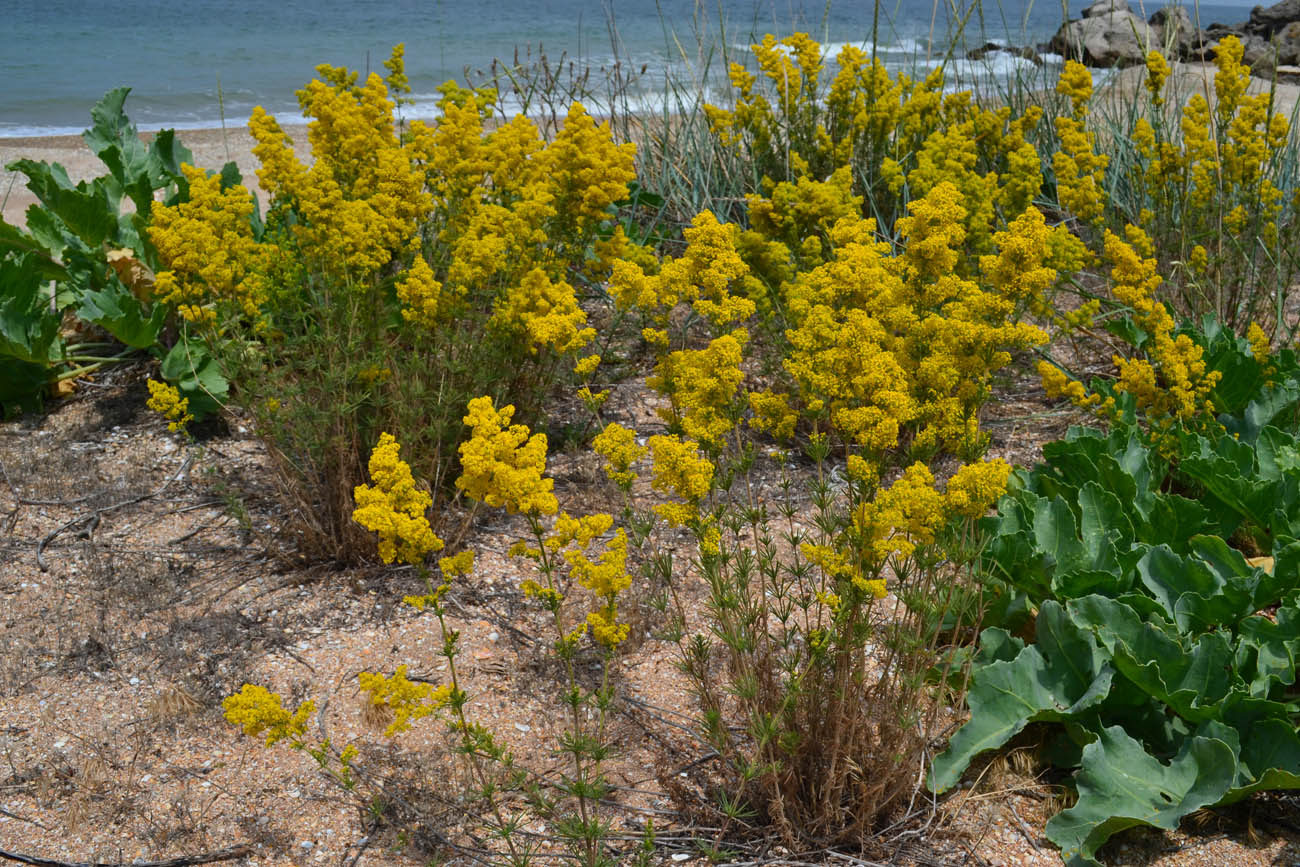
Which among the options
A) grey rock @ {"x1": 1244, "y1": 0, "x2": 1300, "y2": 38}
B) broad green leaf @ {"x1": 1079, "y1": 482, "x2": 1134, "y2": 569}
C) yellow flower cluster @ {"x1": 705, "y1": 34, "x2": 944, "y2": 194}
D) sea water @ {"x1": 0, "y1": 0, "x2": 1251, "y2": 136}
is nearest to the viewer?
broad green leaf @ {"x1": 1079, "y1": 482, "x2": 1134, "y2": 569}

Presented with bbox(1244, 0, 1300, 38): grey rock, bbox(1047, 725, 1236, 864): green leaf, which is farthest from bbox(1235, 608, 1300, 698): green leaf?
bbox(1244, 0, 1300, 38): grey rock

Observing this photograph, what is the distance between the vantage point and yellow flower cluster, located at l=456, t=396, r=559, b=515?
2168 millimetres

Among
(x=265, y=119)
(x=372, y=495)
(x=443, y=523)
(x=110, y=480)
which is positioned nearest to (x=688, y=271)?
(x=372, y=495)

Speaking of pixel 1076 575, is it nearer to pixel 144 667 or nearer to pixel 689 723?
pixel 689 723

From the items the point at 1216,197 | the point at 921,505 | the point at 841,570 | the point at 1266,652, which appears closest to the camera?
the point at 921,505

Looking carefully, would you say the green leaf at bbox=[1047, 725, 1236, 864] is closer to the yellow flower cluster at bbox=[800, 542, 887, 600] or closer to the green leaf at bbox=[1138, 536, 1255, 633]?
the green leaf at bbox=[1138, 536, 1255, 633]

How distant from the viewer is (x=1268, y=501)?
3217mm

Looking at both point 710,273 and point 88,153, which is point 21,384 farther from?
point 88,153

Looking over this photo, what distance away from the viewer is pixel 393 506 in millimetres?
2301

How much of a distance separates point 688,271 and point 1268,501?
1.94 m

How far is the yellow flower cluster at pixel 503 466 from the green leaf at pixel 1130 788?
1410 mm

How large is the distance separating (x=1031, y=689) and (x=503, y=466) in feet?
4.87

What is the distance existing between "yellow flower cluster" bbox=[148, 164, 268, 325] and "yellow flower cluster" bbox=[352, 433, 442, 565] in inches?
61.7

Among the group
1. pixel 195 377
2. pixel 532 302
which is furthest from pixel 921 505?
pixel 195 377
